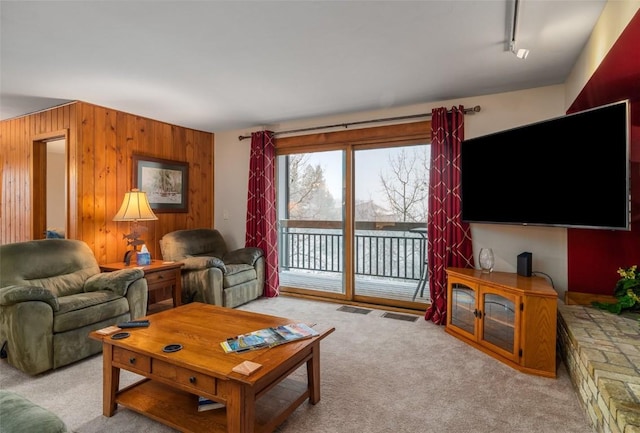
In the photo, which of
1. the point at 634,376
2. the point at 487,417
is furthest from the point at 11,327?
the point at 634,376

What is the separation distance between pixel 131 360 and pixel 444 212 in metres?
2.99

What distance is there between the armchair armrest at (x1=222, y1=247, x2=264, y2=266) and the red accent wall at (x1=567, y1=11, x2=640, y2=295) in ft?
11.0

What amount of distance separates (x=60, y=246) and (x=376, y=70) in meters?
3.25

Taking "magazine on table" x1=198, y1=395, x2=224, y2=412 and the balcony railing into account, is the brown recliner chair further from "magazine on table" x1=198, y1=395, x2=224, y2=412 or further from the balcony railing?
"magazine on table" x1=198, y1=395, x2=224, y2=412

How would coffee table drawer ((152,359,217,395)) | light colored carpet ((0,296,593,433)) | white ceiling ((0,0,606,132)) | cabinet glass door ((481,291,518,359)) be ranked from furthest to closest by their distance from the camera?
cabinet glass door ((481,291,518,359)), white ceiling ((0,0,606,132)), light colored carpet ((0,296,593,433)), coffee table drawer ((152,359,217,395))

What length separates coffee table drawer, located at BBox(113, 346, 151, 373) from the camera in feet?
5.96

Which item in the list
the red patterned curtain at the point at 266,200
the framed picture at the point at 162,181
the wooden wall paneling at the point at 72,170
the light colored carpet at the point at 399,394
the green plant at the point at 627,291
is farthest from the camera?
the red patterned curtain at the point at 266,200

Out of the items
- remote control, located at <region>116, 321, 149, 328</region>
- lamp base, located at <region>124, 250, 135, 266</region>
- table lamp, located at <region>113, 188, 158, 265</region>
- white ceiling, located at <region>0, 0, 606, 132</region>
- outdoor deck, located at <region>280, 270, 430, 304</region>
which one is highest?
white ceiling, located at <region>0, 0, 606, 132</region>

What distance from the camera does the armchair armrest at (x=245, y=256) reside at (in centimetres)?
439

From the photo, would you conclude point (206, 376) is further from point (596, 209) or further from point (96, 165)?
point (96, 165)

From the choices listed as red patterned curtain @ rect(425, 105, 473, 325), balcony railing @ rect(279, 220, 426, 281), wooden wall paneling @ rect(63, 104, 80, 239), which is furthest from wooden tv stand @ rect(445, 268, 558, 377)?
wooden wall paneling @ rect(63, 104, 80, 239)

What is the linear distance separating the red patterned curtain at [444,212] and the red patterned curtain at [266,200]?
6.67 ft

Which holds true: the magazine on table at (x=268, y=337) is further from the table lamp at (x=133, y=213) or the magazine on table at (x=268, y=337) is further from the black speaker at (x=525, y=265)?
the table lamp at (x=133, y=213)

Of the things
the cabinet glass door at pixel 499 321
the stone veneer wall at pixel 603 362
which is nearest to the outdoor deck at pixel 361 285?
the cabinet glass door at pixel 499 321
